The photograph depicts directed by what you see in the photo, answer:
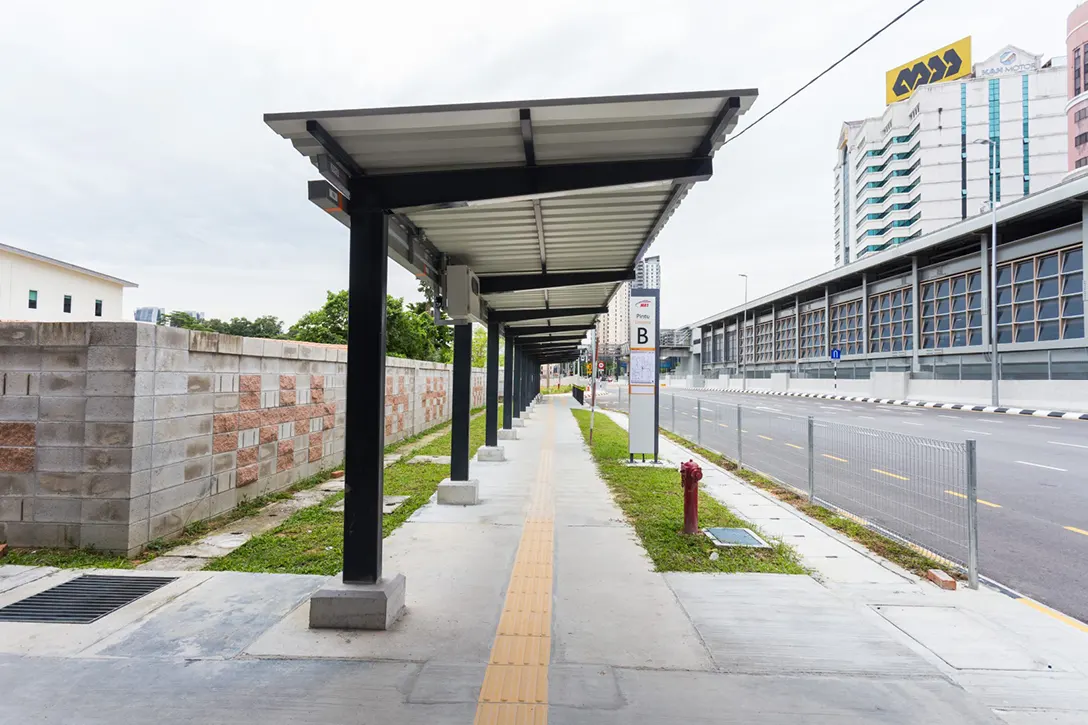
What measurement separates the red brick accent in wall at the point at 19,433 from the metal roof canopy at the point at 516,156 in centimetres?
369

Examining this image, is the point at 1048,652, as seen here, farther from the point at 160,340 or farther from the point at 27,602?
the point at 160,340

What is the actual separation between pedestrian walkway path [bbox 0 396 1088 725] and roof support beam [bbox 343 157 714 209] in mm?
3039

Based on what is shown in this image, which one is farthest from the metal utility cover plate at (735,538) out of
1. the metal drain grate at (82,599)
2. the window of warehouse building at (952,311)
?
the window of warehouse building at (952,311)

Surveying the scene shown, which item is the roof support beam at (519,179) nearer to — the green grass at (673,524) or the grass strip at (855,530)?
the green grass at (673,524)

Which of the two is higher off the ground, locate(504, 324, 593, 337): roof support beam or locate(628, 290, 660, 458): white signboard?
locate(504, 324, 593, 337): roof support beam

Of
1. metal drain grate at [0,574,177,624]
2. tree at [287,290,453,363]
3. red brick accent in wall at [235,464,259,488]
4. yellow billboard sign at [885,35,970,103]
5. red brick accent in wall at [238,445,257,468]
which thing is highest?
yellow billboard sign at [885,35,970,103]

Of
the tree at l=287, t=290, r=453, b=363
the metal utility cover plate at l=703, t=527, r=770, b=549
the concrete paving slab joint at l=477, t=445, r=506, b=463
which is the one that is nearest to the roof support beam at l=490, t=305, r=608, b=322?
the concrete paving slab joint at l=477, t=445, r=506, b=463

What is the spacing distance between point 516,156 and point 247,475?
5.54m

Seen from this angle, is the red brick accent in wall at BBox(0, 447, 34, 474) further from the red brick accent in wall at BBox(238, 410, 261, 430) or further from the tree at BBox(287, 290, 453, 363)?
the tree at BBox(287, 290, 453, 363)

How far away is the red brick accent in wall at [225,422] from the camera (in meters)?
6.58

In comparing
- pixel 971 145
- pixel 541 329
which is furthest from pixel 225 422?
pixel 971 145

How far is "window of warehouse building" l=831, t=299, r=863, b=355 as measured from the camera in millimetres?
49672

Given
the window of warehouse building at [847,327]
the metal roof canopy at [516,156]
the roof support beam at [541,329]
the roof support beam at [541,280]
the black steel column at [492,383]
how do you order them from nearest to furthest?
the metal roof canopy at [516,156], the roof support beam at [541,280], the black steel column at [492,383], the roof support beam at [541,329], the window of warehouse building at [847,327]

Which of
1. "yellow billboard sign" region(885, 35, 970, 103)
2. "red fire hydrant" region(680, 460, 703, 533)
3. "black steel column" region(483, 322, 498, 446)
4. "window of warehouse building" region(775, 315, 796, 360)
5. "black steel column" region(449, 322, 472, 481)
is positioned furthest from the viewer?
"yellow billboard sign" region(885, 35, 970, 103)
